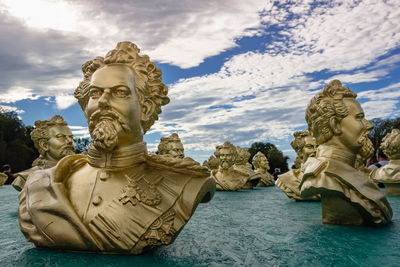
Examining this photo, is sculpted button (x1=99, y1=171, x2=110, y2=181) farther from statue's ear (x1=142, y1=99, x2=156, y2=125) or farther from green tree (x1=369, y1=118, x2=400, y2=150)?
green tree (x1=369, y1=118, x2=400, y2=150)

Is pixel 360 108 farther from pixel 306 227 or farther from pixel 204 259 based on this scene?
pixel 204 259

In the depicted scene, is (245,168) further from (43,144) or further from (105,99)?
(105,99)

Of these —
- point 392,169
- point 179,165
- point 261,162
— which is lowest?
point 261,162

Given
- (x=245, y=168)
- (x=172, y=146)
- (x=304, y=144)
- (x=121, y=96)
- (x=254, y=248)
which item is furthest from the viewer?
(x=245, y=168)

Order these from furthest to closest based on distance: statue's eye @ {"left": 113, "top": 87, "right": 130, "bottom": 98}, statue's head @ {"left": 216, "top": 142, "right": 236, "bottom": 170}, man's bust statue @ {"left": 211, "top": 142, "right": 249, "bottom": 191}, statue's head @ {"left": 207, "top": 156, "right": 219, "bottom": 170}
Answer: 1. statue's head @ {"left": 207, "top": 156, "right": 219, "bottom": 170}
2. statue's head @ {"left": 216, "top": 142, "right": 236, "bottom": 170}
3. man's bust statue @ {"left": 211, "top": 142, "right": 249, "bottom": 191}
4. statue's eye @ {"left": 113, "top": 87, "right": 130, "bottom": 98}

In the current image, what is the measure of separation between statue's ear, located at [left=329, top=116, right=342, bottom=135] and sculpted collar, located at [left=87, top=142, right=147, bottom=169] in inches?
80.6

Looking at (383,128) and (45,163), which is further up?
(45,163)

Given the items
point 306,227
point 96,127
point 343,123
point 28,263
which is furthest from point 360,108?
point 28,263

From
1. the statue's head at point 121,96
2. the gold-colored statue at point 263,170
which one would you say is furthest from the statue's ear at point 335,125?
the gold-colored statue at point 263,170

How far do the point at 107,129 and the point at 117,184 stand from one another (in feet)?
1.53

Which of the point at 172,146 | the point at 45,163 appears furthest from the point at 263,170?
the point at 45,163

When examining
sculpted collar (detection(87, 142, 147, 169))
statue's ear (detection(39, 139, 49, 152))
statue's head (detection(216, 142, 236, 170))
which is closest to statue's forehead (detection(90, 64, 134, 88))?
sculpted collar (detection(87, 142, 147, 169))

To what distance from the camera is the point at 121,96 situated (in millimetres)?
2812

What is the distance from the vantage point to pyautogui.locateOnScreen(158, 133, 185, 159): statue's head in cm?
1002
